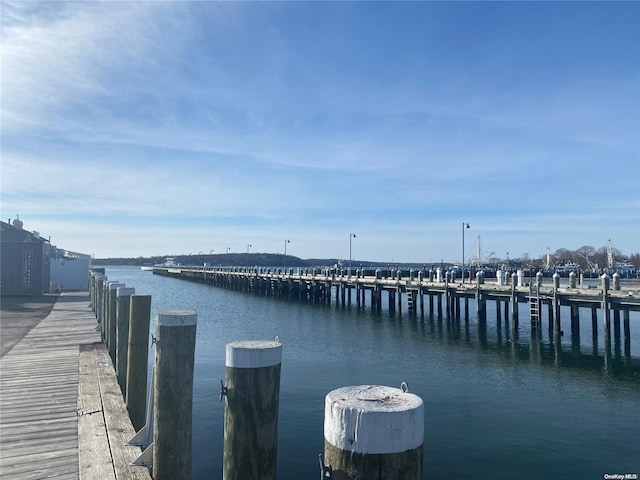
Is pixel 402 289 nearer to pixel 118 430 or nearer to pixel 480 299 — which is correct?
pixel 480 299

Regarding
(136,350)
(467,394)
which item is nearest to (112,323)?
(136,350)

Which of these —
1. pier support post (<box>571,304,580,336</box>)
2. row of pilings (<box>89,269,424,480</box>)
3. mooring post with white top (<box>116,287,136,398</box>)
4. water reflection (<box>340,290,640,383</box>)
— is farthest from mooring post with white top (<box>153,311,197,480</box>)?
pier support post (<box>571,304,580,336</box>)

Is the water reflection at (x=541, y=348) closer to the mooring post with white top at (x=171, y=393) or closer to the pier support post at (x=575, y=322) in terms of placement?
the pier support post at (x=575, y=322)

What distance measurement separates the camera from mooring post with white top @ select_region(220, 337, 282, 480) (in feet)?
14.3

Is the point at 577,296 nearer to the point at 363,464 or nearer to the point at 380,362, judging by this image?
the point at 380,362

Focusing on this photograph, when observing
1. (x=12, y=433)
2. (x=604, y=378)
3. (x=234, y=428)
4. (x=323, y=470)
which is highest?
(x=323, y=470)

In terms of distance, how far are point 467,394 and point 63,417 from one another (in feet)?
41.9

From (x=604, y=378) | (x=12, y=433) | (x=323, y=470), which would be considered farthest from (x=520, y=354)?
(x=323, y=470)

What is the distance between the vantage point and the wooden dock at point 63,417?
6.49m

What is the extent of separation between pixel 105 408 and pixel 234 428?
18.2 feet

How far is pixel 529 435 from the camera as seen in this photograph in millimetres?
12445

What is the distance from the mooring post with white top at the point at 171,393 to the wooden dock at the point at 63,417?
15.4 inches

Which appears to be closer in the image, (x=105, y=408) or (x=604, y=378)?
(x=105, y=408)

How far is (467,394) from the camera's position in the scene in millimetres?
16156
